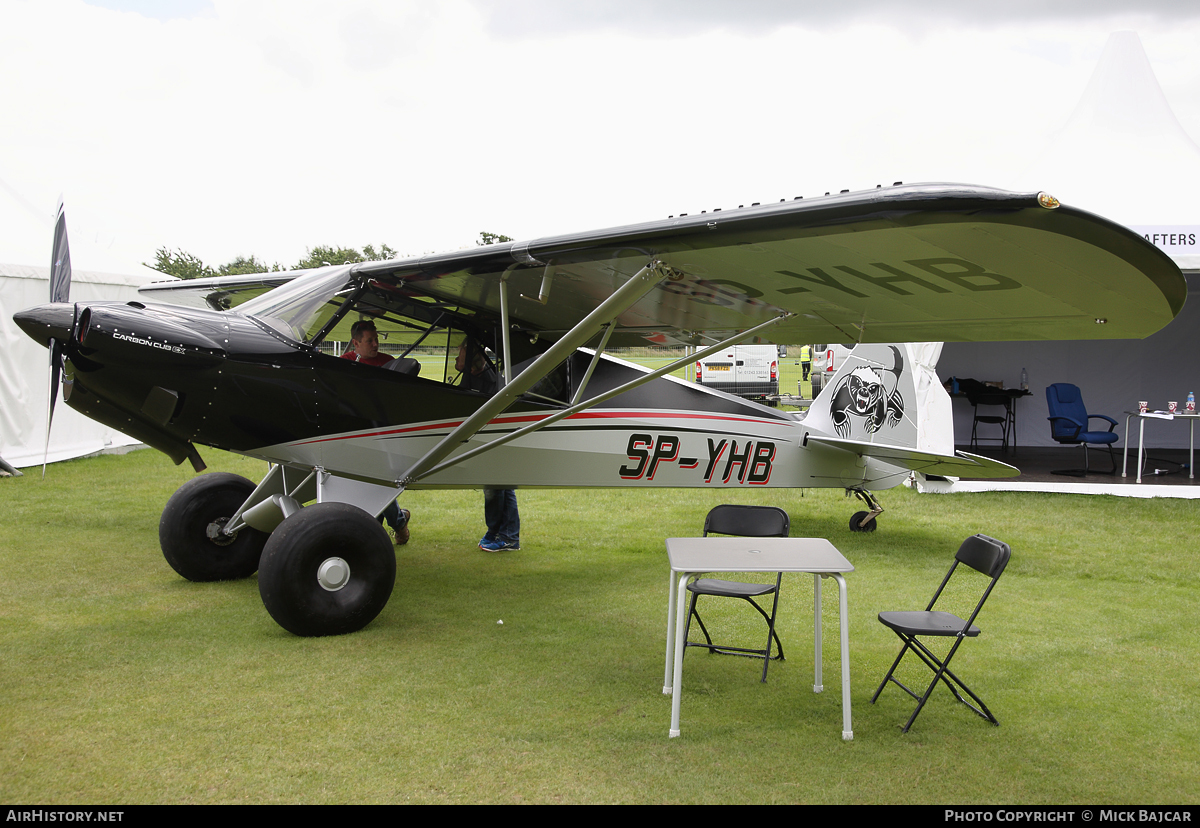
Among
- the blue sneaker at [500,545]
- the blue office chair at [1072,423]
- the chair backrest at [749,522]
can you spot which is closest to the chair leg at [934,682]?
the chair backrest at [749,522]

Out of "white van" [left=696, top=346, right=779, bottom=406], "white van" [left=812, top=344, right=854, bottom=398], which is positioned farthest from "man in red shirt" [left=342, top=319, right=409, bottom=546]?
"white van" [left=696, top=346, right=779, bottom=406]

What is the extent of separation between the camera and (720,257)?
159 inches

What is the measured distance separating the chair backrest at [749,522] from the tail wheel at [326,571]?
208 cm

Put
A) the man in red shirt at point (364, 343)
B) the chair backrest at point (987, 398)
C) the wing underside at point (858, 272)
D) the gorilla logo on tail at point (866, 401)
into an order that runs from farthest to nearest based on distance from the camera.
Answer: the chair backrest at point (987, 398)
the gorilla logo on tail at point (866, 401)
the man in red shirt at point (364, 343)
the wing underside at point (858, 272)

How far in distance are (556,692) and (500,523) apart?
3478 millimetres

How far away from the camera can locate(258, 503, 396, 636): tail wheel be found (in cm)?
456

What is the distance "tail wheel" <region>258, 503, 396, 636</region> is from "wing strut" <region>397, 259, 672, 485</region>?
64cm

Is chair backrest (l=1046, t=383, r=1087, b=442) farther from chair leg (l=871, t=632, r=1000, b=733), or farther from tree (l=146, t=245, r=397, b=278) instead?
tree (l=146, t=245, r=397, b=278)

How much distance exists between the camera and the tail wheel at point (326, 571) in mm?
4559

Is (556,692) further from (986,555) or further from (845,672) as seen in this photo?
(986,555)

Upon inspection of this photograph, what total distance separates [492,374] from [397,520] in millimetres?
2312

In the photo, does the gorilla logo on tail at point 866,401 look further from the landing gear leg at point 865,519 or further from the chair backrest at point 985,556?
the chair backrest at point 985,556
